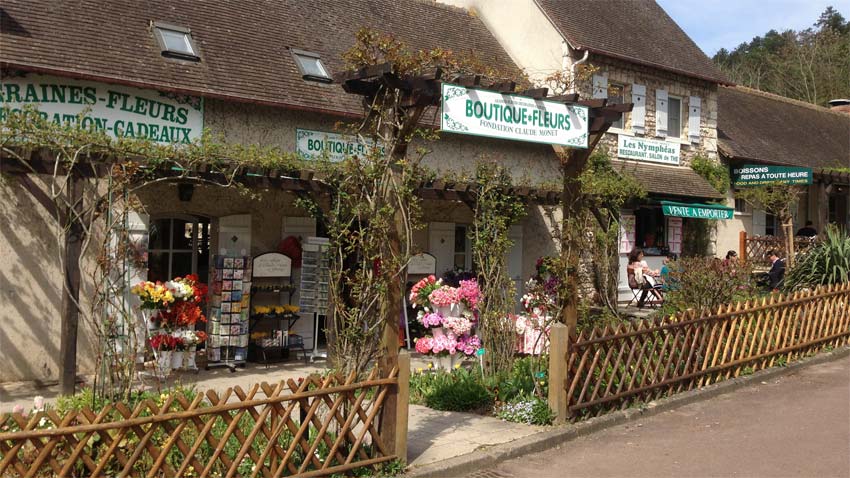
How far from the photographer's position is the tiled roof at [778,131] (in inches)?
803

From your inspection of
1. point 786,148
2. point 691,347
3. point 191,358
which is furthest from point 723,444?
point 786,148

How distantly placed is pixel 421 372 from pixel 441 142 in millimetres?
5788

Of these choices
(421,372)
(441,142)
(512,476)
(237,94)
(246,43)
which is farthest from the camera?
(441,142)

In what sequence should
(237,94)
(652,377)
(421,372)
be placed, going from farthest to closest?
1. (237,94)
2. (421,372)
3. (652,377)

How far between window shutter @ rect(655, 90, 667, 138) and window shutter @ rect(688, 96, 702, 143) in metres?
0.80

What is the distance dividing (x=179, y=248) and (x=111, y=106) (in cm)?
219

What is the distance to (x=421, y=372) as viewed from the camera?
31.4 ft

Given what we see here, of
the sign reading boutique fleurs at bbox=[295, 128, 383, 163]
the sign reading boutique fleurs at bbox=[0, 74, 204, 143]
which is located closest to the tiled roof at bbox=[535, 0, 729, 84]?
the sign reading boutique fleurs at bbox=[295, 128, 383, 163]

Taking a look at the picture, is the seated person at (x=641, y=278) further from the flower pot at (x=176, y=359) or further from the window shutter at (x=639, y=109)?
the flower pot at (x=176, y=359)

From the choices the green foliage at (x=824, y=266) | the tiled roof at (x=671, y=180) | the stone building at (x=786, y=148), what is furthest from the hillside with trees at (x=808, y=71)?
the green foliage at (x=824, y=266)

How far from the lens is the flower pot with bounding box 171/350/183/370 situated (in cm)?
961

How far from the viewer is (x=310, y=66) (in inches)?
525

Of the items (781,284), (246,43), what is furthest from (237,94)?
(781,284)

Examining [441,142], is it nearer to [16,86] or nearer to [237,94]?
[237,94]
